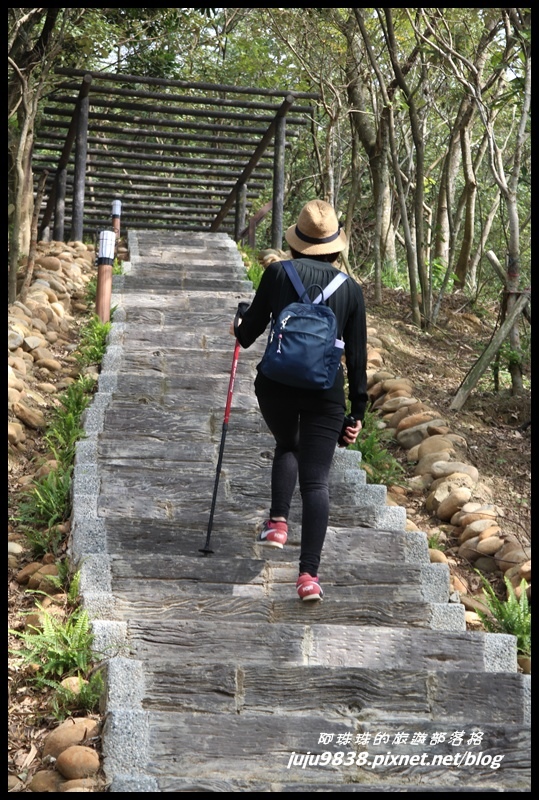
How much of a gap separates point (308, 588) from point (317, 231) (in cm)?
167

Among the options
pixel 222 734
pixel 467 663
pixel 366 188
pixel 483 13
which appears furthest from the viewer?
pixel 366 188

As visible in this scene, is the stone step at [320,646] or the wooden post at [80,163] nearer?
the stone step at [320,646]

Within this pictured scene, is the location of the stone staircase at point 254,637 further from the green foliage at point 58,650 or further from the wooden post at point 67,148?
the wooden post at point 67,148

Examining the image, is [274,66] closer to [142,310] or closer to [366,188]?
[366,188]

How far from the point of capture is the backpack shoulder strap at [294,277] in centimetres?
459

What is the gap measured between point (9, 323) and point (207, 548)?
3.80m

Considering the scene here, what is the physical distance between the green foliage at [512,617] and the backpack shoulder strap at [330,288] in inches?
65.6

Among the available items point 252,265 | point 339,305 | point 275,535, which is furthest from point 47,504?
point 252,265

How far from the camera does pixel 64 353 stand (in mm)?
8219

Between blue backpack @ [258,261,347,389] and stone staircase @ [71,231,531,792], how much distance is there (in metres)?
1.01

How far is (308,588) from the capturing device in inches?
174

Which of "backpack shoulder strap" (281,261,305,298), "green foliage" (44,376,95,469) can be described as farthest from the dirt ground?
"backpack shoulder strap" (281,261,305,298)

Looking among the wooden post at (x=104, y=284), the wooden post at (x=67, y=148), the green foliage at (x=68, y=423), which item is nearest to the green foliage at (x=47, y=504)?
the green foliage at (x=68, y=423)

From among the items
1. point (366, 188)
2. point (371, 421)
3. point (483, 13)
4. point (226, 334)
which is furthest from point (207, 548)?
point (366, 188)
